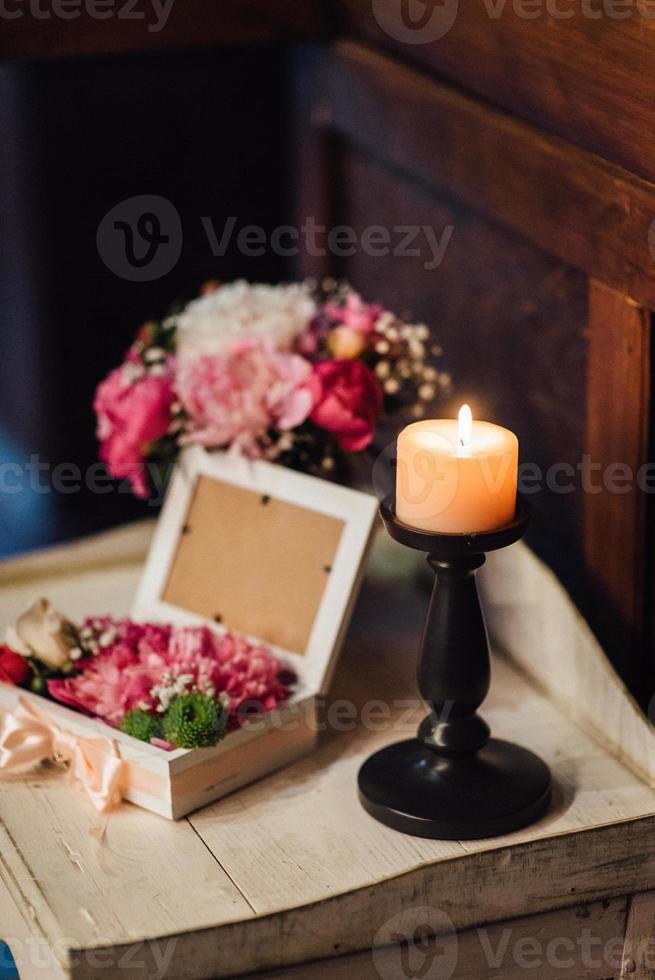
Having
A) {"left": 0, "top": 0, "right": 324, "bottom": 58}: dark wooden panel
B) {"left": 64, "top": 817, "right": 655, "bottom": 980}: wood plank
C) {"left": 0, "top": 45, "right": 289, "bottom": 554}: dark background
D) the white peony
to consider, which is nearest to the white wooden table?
{"left": 64, "top": 817, "right": 655, "bottom": 980}: wood plank

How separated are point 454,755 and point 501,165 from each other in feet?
2.03

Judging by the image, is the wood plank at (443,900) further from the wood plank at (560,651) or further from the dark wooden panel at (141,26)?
the dark wooden panel at (141,26)

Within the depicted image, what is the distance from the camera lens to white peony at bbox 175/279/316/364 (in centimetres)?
138

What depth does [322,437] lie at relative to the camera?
139 centimetres

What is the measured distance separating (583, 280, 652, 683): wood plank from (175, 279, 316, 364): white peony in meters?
0.32

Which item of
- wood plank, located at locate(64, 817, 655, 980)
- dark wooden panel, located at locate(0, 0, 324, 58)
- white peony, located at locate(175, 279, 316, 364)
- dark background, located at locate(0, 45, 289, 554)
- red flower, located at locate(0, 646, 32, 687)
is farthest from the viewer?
dark background, located at locate(0, 45, 289, 554)

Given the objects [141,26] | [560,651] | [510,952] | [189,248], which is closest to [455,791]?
[510,952]

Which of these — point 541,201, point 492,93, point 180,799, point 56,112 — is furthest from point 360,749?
point 56,112

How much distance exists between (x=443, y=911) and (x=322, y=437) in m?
0.53

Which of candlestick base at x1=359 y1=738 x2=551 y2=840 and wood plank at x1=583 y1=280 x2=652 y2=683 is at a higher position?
Answer: wood plank at x1=583 y1=280 x2=652 y2=683

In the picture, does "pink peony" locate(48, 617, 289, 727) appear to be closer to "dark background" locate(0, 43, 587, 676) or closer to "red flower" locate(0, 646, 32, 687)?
"red flower" locate(0, 646, 32, 687)

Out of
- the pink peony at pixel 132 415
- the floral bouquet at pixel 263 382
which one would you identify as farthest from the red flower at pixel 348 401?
the pink peony at pixel 132 415

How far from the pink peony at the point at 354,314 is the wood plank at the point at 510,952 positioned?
2.08 ft

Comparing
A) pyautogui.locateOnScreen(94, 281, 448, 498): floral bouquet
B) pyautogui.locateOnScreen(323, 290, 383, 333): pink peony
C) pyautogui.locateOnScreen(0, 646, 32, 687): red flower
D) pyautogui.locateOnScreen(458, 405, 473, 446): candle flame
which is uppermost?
pyautogui.locateOnScreen(458, 405, 473, 446): candle flame
